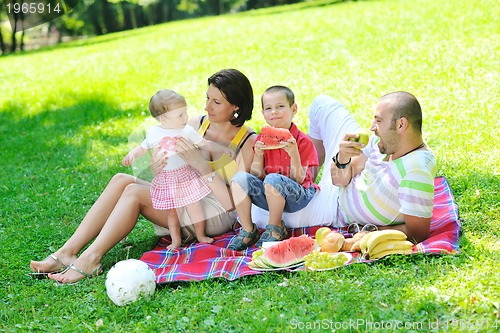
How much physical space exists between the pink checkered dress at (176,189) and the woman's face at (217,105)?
42 cm

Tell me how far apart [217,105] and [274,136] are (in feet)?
1.73

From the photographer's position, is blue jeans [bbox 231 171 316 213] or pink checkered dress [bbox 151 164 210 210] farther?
pink checkered dress [bbox 151 164 210 210]

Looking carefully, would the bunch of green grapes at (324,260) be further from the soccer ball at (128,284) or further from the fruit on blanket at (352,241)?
the soccer ball at (128,284)

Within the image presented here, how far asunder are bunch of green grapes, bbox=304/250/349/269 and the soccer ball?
3.15 ft

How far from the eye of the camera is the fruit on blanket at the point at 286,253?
13.3 feet

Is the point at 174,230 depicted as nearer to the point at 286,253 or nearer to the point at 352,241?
the point at 286,253

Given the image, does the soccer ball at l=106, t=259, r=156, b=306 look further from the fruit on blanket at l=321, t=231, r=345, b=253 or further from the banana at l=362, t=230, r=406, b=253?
the banana at l=362, t=230, r=406, b=253

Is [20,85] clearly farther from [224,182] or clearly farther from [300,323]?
[300,323]

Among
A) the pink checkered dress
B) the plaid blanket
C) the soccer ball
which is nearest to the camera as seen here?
the soccer ball

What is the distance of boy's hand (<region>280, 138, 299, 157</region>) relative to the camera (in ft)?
14.2

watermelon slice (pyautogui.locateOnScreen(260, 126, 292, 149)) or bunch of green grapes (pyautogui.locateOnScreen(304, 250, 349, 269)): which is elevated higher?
watermelon slice (pyautogui.locateOnScreen(260, 126, 292, 149))

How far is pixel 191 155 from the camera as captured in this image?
4.55 metres

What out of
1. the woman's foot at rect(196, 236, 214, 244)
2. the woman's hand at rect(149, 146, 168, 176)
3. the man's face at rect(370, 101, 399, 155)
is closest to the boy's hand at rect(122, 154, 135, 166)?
the woman's hand at rect(149, 146, 168, 176)

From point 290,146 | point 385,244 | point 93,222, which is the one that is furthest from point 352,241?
point 93,222
